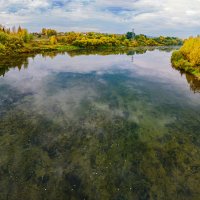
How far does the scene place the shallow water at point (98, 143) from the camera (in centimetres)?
1905

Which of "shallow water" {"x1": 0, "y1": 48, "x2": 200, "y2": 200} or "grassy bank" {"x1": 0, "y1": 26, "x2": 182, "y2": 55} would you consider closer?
"shallow water" {"x1": 0, "y1": 48, "x2": 200, "y2": 200}

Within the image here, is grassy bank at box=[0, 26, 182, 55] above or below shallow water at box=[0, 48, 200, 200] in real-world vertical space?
above

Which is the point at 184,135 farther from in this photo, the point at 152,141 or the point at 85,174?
the point at 85,174

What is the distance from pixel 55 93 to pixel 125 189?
97.0 feet

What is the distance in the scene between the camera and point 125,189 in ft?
62.1

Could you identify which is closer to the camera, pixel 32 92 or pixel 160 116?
pixel 160 116

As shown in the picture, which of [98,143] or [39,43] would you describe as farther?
[39,43]

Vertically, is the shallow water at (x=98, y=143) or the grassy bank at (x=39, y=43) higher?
the grassy bank at (x=39, y=43)

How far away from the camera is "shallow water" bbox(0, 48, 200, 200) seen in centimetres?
1905

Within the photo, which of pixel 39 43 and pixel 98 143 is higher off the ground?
pixel 39 43

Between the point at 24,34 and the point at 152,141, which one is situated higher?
the point at 24,34

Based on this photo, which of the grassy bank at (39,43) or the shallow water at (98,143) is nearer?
the shallow water at (98,143)

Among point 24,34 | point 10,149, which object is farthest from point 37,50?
point 10,149

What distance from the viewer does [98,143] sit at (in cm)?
2603
